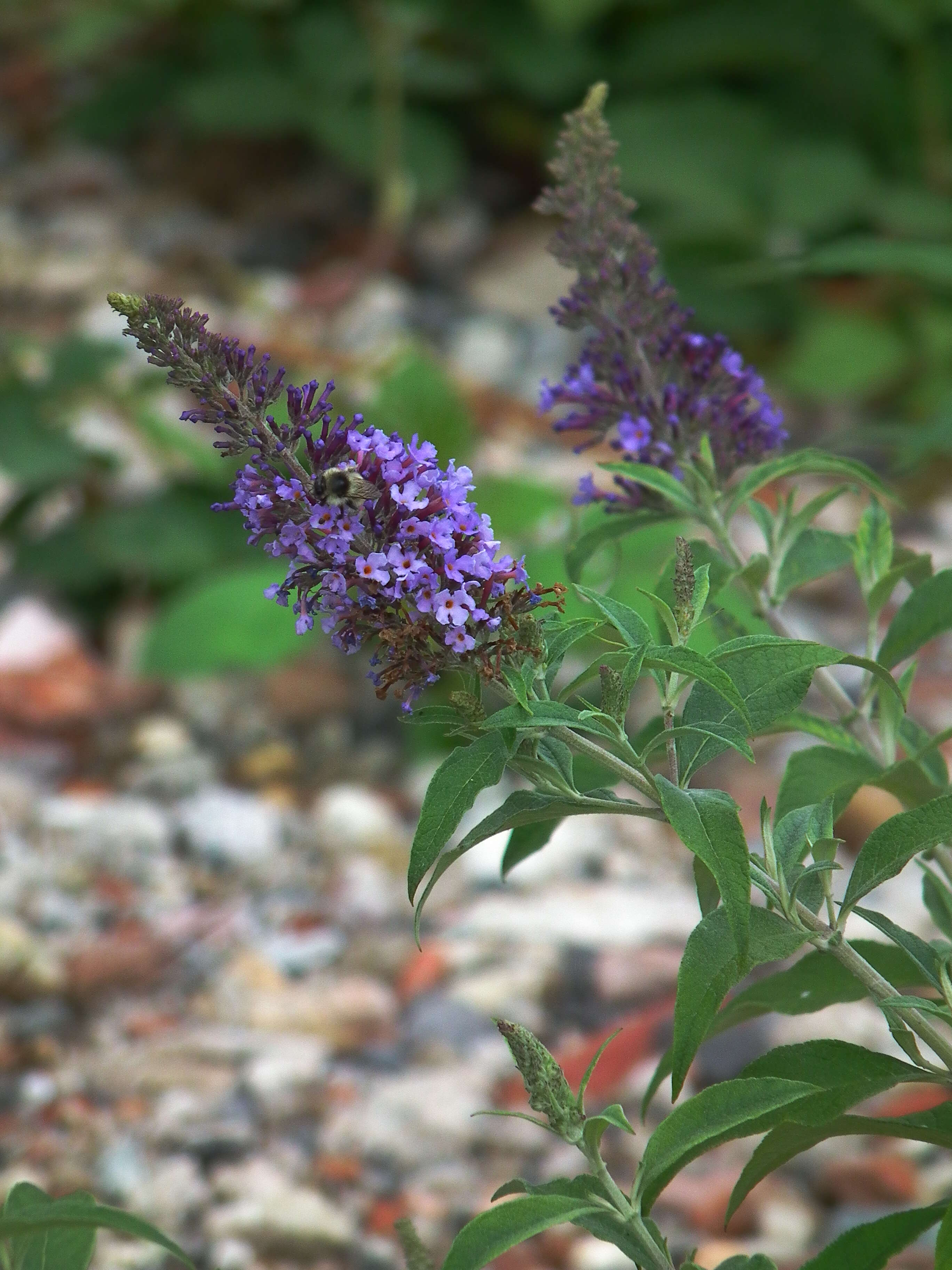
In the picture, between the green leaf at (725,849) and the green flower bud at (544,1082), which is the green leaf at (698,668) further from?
the green flower bud at (544,1082)

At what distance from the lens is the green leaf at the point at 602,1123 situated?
100cm

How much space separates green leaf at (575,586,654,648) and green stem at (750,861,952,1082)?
188 millimetres

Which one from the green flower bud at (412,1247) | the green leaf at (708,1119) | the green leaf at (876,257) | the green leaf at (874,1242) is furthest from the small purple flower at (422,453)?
the green leaf at (876,257)

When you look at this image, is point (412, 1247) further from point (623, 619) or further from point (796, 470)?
point (796, 470)

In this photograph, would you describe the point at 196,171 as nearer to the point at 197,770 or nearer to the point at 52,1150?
the point at 197,770

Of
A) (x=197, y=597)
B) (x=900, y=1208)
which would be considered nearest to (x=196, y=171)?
(x=197, y=597)

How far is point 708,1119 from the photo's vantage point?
40.3 inches

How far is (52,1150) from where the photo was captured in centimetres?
211

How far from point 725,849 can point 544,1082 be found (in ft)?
0.71

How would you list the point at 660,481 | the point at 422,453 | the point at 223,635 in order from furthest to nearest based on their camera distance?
the point at 223,635 → the point at 660,481 → the point at 422,453

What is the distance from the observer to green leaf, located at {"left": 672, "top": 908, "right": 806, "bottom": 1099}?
0.99m

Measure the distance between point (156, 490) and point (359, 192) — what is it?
85.9 inches

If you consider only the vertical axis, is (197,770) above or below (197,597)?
below

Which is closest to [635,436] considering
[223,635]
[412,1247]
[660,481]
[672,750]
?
[660,481]
